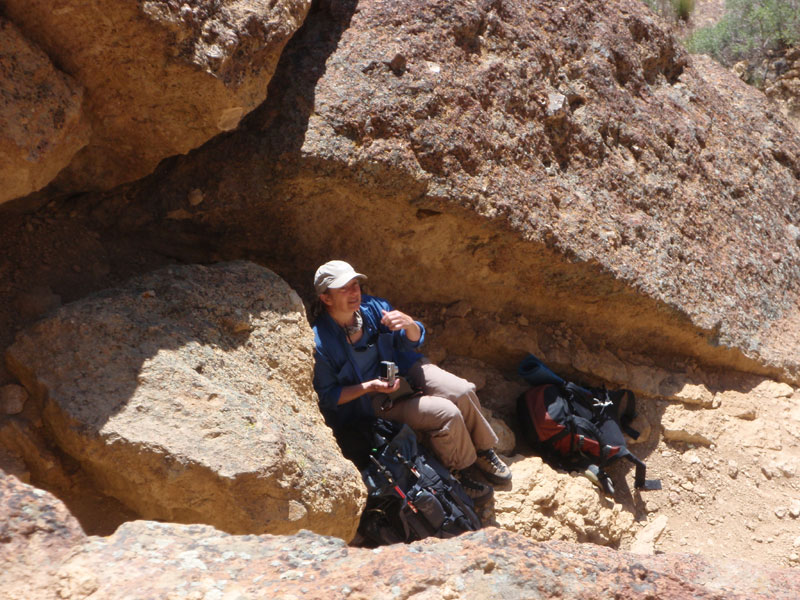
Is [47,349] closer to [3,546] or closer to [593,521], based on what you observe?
[3,546]

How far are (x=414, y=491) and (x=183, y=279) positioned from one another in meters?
1.37

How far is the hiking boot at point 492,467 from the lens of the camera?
3.82 m

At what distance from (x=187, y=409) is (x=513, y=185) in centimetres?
216

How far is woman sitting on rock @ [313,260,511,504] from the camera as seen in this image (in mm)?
3459

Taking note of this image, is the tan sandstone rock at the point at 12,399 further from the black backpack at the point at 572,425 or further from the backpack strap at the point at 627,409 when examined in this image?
the backpack strap at the point at 627,409

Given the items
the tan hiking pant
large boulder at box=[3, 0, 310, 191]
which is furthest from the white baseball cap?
large boulder at box=[3, 0, 310, 191]

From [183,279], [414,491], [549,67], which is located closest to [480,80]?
[549,67]

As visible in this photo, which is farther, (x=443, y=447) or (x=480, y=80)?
(x=480, y=80)

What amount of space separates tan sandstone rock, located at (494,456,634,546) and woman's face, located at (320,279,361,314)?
1.26m

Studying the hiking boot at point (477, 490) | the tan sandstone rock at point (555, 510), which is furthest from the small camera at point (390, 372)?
the tan sandstone rock at point (555, 510)

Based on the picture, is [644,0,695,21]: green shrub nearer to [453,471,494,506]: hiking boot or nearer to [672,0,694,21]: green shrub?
[672,0,694,21]: green shrub

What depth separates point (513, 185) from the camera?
157 inches

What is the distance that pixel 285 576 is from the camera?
1.87m

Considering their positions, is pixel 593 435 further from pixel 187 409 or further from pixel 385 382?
pixel 187 409
